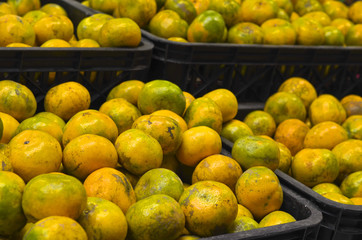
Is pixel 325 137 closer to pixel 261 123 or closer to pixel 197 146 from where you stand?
pixel 261 123

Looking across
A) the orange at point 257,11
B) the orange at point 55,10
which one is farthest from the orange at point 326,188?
the orange at point 55,10

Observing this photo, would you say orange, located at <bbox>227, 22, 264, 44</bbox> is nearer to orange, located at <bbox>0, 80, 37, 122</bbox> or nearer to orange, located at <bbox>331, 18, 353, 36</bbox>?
orange, located at <bbox>331, 18, 353, 36</bbox>

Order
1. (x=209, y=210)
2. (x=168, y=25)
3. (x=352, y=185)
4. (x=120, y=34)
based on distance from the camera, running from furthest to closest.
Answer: (x=168, y=25), (x=120, y=34), (x=352, y=185), (x=209, y=210)

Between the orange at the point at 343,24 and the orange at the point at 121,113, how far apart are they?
2150 mm

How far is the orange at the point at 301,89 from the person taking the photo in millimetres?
2992

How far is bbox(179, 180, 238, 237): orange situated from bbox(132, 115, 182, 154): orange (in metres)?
0.34

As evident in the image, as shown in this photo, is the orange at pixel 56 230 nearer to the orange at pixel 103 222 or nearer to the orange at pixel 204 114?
the orange at pixel 103 222

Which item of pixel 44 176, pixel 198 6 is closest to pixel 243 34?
pixel 198 6

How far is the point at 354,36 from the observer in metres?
3.50

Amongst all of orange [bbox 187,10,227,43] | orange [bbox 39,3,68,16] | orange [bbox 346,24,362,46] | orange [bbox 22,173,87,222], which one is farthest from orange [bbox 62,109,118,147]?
orange [bbox 346,24,362,46]

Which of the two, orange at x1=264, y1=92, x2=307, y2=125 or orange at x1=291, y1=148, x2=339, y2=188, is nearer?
orange at x1=291, y1=148, x2=339, y2=188

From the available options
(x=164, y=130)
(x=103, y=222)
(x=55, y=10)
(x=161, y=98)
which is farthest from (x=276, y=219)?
(x=55, y=10)

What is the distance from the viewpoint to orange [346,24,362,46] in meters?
3.50

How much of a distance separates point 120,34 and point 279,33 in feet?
3.78
